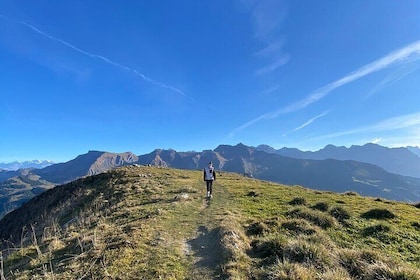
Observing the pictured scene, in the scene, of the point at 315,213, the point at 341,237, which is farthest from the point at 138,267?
the point at 315,213

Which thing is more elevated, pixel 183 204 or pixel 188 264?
pixel 183 204

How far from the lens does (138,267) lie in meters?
10.9

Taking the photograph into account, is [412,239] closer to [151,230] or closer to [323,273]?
[323,273]

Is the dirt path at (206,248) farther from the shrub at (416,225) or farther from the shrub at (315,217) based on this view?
the shrub at (416,225)

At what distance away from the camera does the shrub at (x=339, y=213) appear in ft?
60.9

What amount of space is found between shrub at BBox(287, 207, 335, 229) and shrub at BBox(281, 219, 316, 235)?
1323mm

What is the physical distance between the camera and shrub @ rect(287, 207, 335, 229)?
1678 cm

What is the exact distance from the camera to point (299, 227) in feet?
50.7

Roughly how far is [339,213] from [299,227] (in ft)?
17.5

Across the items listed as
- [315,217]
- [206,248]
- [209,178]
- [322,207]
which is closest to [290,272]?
[206,248]

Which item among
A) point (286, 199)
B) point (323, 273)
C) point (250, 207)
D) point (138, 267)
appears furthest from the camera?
point (286, 199)

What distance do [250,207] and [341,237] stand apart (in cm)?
914

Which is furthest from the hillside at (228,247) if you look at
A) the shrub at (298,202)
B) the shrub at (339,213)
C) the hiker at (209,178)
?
the hiker at (209,178)

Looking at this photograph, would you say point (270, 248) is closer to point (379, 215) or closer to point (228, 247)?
point (228, 247)
